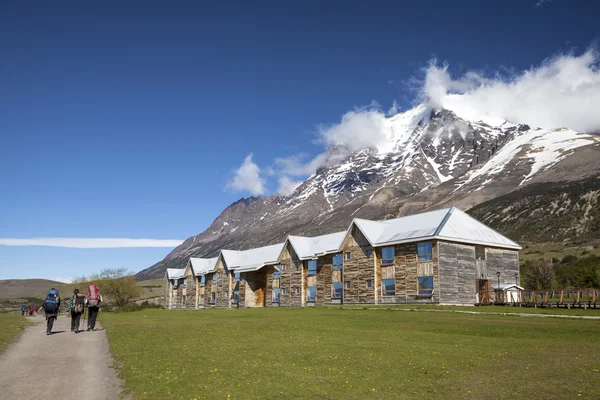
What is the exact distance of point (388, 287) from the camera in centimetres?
5494

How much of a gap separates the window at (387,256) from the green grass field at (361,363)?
29.5m

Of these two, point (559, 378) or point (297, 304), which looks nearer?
point (559, 378)

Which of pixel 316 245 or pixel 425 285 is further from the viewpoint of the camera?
pixel 316 245

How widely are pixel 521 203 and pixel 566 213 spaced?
28270mm

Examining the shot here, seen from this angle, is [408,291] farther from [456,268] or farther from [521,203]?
[521,203]

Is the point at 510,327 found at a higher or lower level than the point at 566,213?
lower

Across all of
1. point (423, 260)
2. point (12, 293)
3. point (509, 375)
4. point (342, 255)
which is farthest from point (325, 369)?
point (12, 293)

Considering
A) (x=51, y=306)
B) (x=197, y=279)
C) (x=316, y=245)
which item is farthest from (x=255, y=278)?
(x=51, y=306)

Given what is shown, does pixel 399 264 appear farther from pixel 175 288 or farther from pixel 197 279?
pixel 175 288

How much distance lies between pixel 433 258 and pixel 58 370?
136ft

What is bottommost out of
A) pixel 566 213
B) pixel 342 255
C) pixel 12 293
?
pixel 12 293

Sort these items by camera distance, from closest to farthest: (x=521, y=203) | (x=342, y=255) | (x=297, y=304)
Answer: (x=342, y=255)
(x=297, y=304)
(x=521, y=203)

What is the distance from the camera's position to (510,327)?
86.0ft

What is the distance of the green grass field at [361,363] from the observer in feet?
38.9
